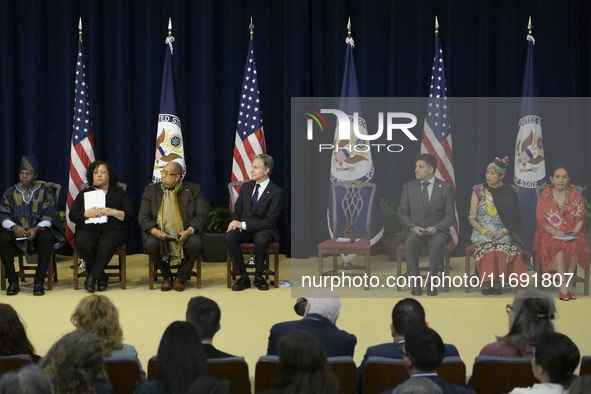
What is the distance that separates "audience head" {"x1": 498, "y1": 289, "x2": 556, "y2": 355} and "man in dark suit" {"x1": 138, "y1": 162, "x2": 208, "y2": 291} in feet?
13.0

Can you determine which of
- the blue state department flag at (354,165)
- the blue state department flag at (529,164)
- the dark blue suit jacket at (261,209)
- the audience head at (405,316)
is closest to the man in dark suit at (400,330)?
the audience head at (405,316)

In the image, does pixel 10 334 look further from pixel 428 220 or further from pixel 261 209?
pixel 428 220

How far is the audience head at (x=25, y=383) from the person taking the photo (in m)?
2.38

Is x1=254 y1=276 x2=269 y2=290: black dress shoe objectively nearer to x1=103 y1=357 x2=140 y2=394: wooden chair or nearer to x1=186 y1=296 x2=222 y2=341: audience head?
x1=186 y1=296 x2=222 y2=341: audience head

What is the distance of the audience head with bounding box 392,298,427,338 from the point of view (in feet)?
12.1

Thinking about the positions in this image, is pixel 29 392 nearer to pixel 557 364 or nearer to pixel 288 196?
pixel 557 364

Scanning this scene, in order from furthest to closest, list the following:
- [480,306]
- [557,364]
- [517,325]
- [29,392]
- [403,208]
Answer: [403,208] → [480,306] → [517,325] → [557,364] → [29,392]

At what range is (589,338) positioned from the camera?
225 inches

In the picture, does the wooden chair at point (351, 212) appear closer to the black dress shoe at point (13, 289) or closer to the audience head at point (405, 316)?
the black dress shoe at point (13, 289)

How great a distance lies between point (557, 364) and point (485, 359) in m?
0.54

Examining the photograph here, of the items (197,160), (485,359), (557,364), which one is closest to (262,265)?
(197,160)

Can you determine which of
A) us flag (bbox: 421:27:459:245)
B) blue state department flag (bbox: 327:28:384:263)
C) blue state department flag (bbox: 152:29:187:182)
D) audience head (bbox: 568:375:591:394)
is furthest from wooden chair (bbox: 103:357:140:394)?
blue state department flag (bbox: 152:29:187:182)

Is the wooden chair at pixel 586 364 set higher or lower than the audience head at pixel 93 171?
lower

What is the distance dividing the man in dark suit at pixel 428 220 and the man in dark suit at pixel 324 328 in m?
3.17
